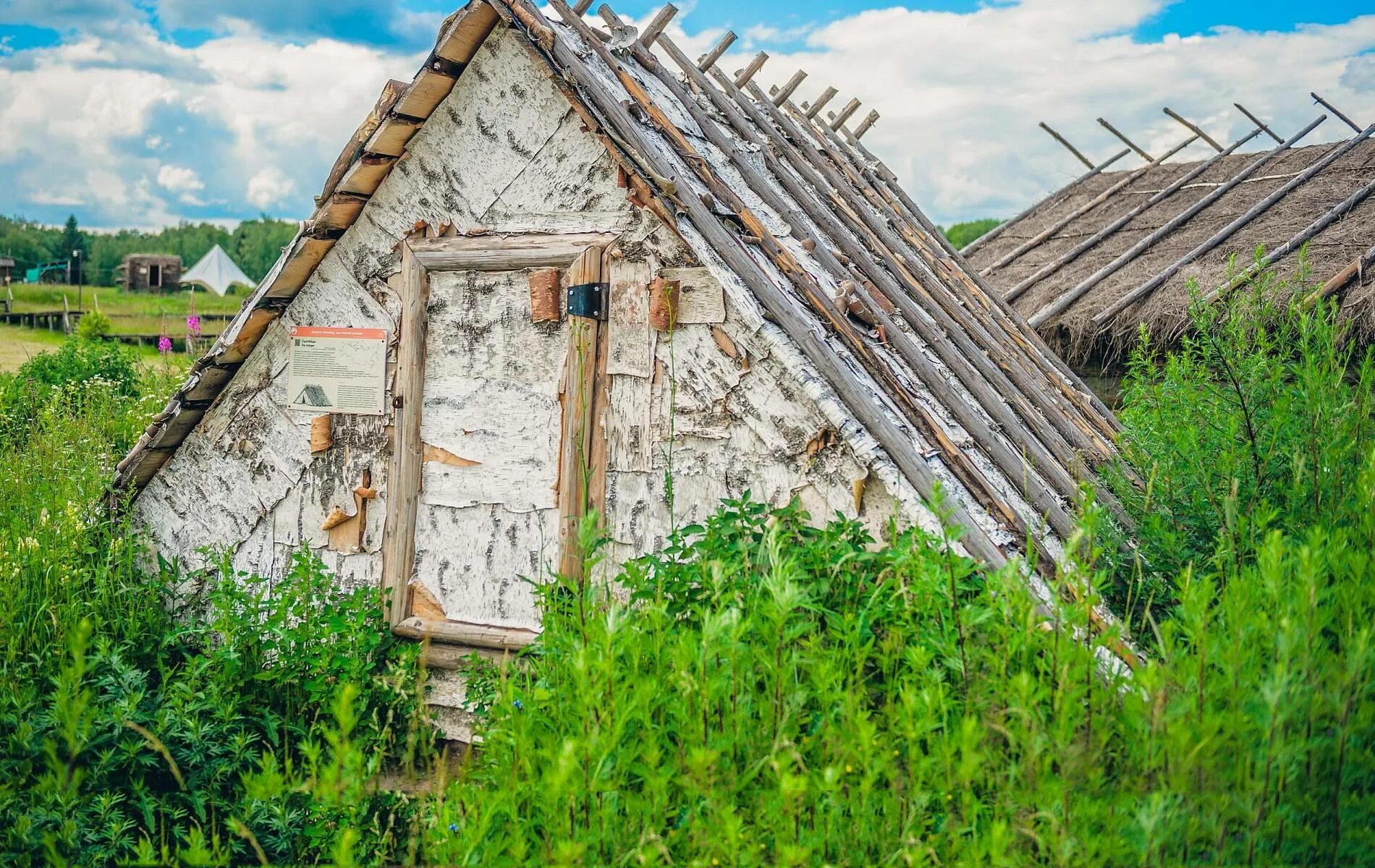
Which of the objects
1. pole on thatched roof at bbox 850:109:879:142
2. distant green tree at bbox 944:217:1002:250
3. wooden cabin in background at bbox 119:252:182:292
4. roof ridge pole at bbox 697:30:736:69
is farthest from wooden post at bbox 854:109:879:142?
wooden cabin in background at bbox 119:252:182:292

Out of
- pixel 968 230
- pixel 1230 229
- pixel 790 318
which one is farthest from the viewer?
pixel 968 230

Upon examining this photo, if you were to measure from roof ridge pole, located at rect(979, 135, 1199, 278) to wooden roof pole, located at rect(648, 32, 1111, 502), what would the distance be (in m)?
7.48

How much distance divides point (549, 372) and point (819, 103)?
18.8ft

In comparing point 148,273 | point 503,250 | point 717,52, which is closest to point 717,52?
point 717,52

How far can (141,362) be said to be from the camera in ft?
37.2

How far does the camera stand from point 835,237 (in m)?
5.50

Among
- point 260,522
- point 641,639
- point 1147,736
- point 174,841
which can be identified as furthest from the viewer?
point 260,522

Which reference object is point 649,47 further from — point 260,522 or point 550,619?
point 550,619

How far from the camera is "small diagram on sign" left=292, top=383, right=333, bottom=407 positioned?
4859 millimetres

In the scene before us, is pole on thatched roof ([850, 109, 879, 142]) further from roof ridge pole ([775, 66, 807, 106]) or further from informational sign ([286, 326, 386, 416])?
informational sign ([286, 326, 386, 416])

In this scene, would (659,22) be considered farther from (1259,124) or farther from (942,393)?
(1259,124)

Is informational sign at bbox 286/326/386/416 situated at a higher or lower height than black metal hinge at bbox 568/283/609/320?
lower

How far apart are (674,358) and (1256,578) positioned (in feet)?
7.80

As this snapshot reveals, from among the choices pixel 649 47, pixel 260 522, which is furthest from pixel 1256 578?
pixel 649 47
